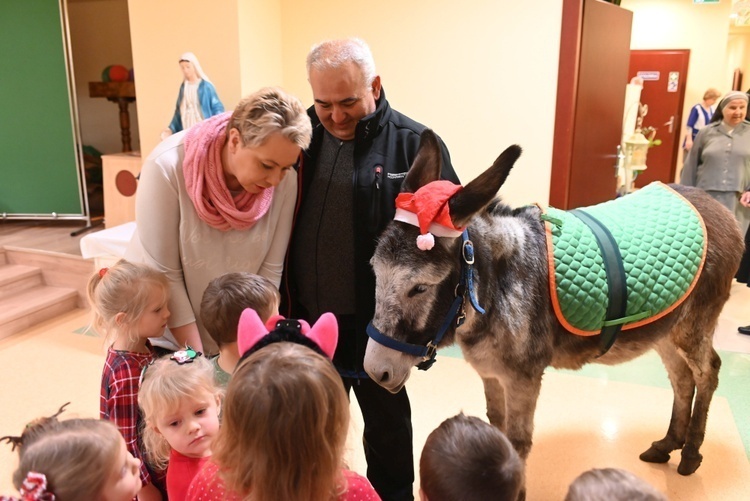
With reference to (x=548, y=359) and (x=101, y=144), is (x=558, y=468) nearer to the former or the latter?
(x=548, y=359)

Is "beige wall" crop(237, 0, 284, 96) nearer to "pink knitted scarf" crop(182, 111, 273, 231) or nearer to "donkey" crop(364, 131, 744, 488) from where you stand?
→ "pink knitted scarf" crop(182, 111, 273, 231)

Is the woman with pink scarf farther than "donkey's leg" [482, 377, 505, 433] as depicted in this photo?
No

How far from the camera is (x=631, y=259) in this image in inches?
71.5

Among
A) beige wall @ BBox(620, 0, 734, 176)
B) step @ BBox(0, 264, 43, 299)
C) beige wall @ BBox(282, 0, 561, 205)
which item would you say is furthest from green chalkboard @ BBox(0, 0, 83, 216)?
beige wall @ BBox(620, 0, 734, 176)

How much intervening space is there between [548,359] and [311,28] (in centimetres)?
337

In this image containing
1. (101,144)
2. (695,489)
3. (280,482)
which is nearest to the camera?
(280,482)

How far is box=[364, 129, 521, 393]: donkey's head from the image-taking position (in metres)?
1.49

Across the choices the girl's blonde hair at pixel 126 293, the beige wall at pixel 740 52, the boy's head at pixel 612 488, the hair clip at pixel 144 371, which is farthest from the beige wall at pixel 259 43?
the beige wall at pixel 740 52

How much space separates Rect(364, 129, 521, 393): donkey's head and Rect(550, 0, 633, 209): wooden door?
2.53 metres

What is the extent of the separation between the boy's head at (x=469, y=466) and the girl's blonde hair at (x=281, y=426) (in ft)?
0.64

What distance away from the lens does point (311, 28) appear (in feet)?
14.0

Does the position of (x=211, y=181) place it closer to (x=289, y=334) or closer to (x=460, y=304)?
(x=289, y=334)

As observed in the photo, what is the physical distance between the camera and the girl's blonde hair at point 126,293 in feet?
5.19

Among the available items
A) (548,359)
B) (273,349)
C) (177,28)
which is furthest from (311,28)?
(273,349)
